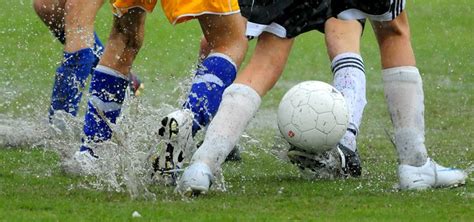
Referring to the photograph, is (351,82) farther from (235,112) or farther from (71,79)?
(71,79)

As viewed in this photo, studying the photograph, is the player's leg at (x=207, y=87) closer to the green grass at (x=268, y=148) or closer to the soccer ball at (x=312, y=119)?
the green grass at (x=268, y=148)

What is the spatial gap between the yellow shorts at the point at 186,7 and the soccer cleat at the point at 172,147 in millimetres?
640

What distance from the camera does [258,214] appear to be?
4.69 meters

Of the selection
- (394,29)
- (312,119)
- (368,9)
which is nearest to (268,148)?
(312,119)

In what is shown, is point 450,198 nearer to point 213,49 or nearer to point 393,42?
point 393,42

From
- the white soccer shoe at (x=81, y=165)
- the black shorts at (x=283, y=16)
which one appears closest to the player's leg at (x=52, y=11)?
the white soccer shoe at (x=81, y=165)

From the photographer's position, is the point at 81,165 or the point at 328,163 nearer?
the point at 328,163

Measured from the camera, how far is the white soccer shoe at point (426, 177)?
543cm

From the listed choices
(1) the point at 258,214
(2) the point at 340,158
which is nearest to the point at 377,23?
(2) the point at 340,158

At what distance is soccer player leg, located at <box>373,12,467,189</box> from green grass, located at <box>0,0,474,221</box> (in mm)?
101

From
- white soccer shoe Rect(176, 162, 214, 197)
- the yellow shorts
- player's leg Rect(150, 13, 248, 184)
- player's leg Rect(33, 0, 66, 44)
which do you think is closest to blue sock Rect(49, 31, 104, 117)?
player's leg Rect(33, 0, 66, 44)

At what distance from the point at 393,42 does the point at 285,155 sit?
2.91 ft

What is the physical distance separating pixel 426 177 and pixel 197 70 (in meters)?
1.30

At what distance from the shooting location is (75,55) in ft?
22.0
